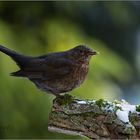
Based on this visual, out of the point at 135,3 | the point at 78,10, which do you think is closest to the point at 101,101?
the point at 78,10

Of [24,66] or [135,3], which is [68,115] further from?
[135,3]

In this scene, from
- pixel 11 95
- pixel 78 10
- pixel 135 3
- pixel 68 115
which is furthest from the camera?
pixel 135 3

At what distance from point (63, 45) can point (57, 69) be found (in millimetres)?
1678

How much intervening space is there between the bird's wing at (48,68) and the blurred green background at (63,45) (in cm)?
121

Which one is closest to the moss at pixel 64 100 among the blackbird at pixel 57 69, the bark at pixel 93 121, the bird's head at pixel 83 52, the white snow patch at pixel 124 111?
the bark at pixel 93 121

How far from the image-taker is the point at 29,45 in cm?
636

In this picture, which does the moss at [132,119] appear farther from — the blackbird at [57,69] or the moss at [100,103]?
the blackbird at [57,69]

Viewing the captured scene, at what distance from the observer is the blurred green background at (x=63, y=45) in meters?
6.01

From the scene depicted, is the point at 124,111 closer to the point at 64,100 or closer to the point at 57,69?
the point at 64,100

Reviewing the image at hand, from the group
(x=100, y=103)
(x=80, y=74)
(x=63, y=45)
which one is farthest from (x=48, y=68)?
(x=63, y=45)

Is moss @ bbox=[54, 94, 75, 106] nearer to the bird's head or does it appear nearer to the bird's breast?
the bird's breast

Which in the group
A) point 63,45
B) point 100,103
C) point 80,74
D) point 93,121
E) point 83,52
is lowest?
point 93,121

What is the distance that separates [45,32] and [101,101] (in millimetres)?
2390

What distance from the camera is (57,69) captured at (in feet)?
15.6
